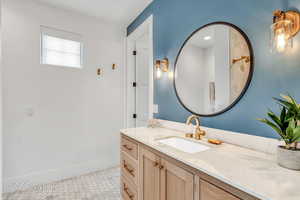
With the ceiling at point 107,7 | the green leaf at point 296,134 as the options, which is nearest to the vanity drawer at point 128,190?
the green leaf at point 296,134

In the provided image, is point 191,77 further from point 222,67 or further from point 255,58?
point 255,58

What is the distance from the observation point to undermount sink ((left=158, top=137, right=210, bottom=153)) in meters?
1.24

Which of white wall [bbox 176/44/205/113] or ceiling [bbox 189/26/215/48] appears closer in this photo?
ceiling [bbox 189/26/215/48]

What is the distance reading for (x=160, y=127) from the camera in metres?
1.98

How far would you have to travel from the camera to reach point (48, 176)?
2.25 meters

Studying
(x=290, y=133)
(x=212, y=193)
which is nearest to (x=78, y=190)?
(x=212, y=193)

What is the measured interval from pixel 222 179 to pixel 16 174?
2.62 m

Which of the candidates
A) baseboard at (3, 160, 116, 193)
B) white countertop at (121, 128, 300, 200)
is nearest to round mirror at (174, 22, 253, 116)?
white countertop at (121, 128, 300, 200)

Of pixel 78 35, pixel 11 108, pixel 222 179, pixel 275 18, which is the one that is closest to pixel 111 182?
pixel 11 108

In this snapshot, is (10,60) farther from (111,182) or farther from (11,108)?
(111,182)

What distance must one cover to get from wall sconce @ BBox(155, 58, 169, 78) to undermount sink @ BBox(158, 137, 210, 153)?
0.89 m

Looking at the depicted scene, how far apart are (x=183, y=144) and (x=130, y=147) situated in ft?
1.74

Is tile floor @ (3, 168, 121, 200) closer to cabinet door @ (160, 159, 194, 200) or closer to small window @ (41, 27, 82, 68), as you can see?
cabinet door @ (160, 159, 194, 200)

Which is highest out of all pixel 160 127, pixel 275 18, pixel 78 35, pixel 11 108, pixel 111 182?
pixel 78 35
